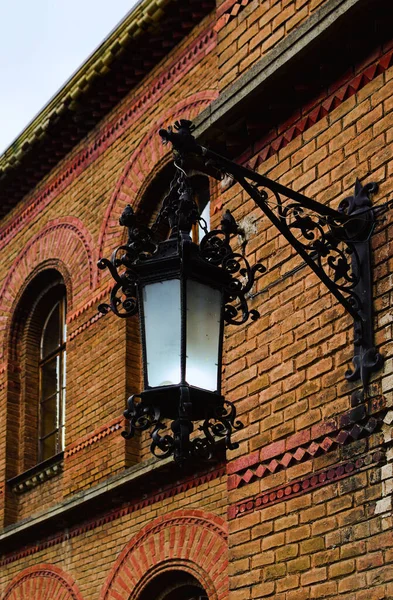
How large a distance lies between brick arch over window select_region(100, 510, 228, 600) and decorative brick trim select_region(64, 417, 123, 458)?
118 centimetres

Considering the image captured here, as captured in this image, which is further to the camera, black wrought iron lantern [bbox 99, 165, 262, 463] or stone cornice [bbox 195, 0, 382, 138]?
stone cornice [bbox 195, 0, 382, 138]

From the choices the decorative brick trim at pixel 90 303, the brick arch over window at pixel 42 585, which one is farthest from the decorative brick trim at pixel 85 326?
the brick arch over window at pixel 42 585

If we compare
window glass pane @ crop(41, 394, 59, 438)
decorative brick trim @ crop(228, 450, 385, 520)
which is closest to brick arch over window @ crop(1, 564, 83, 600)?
window glass pane @ crop(41, 394, 59, 438)

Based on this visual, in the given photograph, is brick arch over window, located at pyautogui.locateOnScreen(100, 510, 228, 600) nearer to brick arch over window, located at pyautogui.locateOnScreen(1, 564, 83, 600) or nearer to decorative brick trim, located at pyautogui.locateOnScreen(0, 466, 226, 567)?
decorative brick trim, located at pyautogui.locateOnScreen(0, 466, 226, 567)

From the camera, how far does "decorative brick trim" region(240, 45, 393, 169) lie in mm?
6210

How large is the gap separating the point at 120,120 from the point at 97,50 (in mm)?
745

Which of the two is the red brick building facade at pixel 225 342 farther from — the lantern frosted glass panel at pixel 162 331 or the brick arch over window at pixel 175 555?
the lantern frosted glass panel at pixel 162 331

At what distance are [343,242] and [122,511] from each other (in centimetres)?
490

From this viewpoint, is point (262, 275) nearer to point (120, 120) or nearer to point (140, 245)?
point (140, 245)

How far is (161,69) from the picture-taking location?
11.4 metres

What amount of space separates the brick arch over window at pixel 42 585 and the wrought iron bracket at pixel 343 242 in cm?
569

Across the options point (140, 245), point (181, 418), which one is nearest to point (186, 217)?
point (140, 245)

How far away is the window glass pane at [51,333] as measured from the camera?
1314cm

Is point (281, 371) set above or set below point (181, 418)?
above
